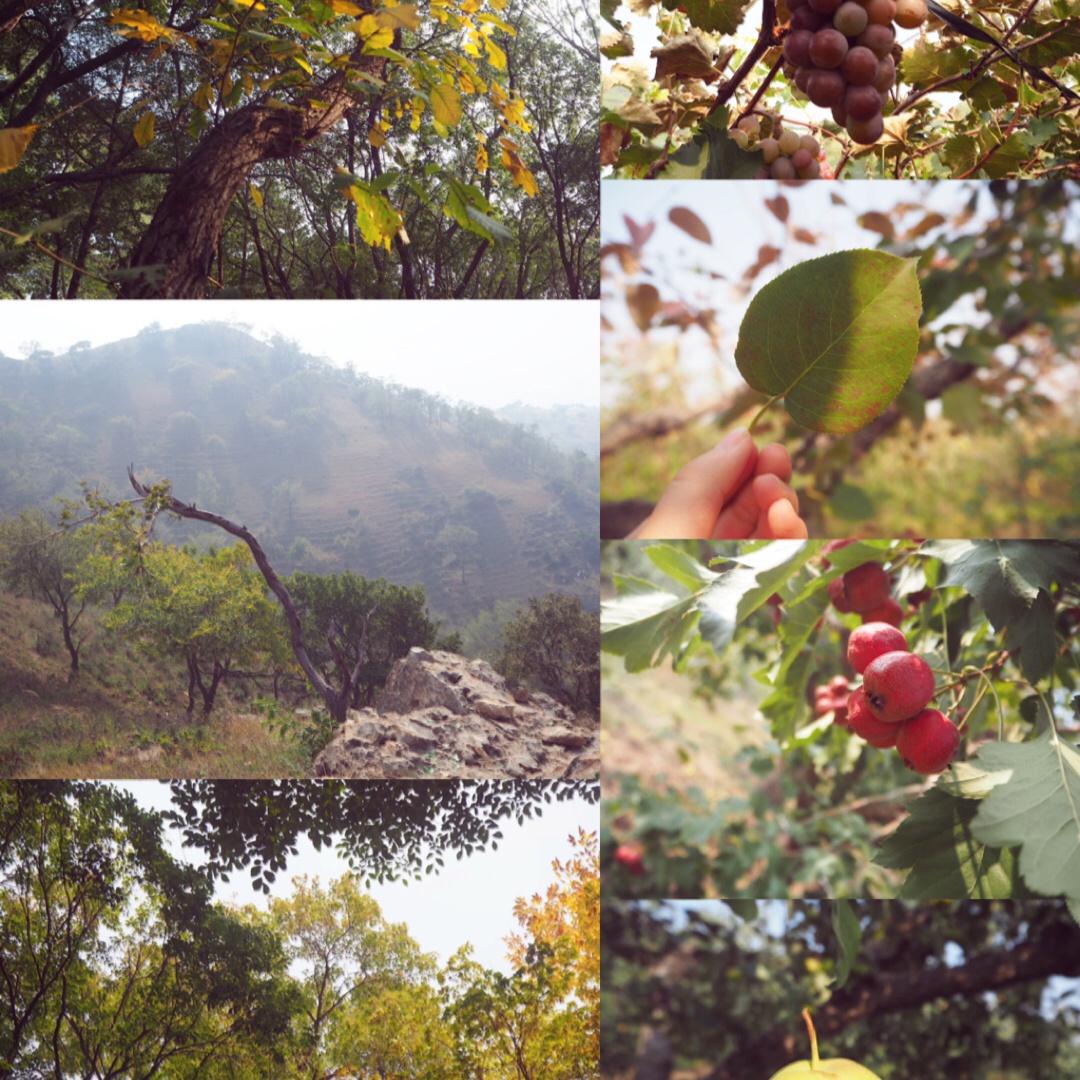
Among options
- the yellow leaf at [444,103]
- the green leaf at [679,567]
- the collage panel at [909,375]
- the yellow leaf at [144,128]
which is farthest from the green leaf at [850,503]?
the yellow leaf at [144,128]

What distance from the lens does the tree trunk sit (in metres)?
1.18

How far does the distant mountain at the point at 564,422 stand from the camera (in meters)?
1.22

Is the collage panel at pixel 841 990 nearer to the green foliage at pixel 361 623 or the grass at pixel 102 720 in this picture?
the green foliage at pixel 361 623

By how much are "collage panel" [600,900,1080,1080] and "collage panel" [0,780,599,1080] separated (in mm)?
84

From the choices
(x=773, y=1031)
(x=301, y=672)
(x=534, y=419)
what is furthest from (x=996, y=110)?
(x=773, y=1031)

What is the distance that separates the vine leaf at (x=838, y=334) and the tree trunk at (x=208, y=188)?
655 millimetres

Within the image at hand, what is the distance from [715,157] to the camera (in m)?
1.04

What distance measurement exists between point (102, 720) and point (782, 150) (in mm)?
1069

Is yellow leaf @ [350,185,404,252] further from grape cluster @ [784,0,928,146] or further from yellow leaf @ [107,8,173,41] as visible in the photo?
grape cluster @ [784,0,928,146]

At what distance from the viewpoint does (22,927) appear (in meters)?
1.23

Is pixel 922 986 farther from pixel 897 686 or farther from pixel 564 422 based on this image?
pixel 564 422

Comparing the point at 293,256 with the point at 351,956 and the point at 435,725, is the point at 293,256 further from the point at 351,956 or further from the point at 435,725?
the point at 351,956

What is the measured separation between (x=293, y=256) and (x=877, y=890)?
109cm

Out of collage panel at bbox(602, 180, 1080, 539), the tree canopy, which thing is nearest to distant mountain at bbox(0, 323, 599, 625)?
the tree canopy
